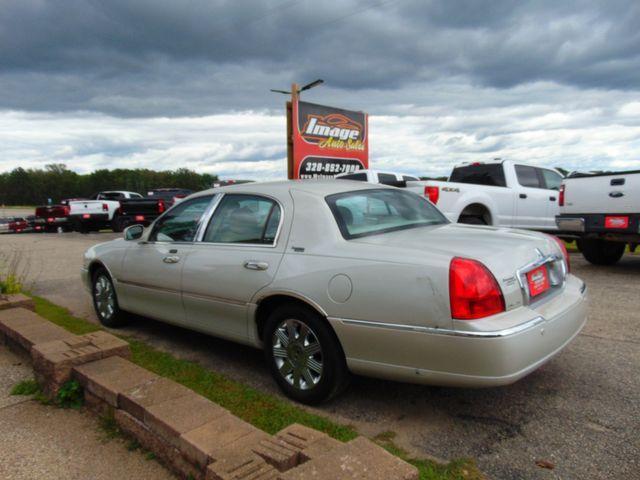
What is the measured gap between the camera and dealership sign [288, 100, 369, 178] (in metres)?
17.2

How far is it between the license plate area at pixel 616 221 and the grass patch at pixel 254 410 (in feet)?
20.1

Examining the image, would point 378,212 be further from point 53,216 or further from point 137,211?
point 53,216

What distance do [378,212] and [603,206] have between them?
545 cm

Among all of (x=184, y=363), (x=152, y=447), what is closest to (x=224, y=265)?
(x=184, y=363)

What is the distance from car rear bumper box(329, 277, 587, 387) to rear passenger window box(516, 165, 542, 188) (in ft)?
25.5

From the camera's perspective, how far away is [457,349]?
9.18 ft

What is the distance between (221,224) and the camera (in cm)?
431

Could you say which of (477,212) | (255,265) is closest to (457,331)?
(255,265)

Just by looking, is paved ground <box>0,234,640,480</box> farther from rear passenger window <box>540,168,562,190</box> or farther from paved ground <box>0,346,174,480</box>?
rear passenger window <box>540,168,562,190</box>

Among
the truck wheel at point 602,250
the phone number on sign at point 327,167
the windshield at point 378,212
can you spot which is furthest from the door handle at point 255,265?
the phone number on sign at point 327,167

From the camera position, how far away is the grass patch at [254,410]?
2.63 m

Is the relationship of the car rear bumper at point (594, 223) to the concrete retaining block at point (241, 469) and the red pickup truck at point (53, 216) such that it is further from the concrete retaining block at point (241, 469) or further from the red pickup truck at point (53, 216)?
the red pickup truck at point (53, 216)

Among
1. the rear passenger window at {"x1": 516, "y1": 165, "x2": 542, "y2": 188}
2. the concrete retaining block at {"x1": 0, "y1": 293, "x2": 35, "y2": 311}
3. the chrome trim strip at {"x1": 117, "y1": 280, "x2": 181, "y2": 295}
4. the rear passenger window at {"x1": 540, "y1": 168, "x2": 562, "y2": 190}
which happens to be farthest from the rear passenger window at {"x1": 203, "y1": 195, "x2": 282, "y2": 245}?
the rear passenger window at {"x1": 540, "y1": 168, "x2": 562, "y2": 190}

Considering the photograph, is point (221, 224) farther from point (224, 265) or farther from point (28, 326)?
point (28, 326)
